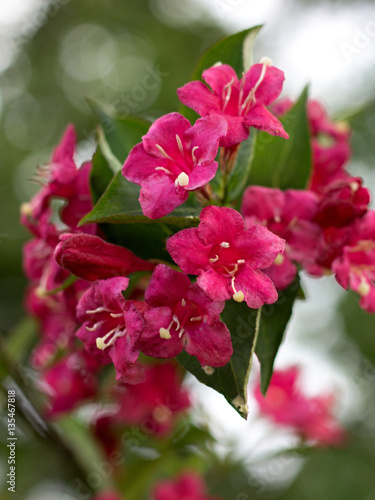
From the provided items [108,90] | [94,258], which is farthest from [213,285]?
[108,90]

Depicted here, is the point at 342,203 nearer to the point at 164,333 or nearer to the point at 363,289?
the point at 363,289

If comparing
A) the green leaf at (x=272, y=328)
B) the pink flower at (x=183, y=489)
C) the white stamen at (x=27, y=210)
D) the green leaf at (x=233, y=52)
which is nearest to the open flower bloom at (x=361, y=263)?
the green leaf at (x=272, y=328)

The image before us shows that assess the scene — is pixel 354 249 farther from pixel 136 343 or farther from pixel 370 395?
pixel 370 395

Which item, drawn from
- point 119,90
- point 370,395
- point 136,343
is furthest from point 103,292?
point 119,90

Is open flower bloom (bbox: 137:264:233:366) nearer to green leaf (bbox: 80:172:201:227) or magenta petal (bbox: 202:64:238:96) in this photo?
green leaf (bbox: 80:172:201:227)

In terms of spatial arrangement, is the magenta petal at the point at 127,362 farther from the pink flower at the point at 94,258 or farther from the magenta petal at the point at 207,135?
the magenta petal at the point at 207,135

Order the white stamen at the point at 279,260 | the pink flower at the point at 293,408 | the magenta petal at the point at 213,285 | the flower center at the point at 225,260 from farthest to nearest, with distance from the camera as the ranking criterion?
the pink flower at the point at 293,408, the white stamen at the point at 279,260, the flower center at the point at 225,260, the magenta petal at the point at 213,285
